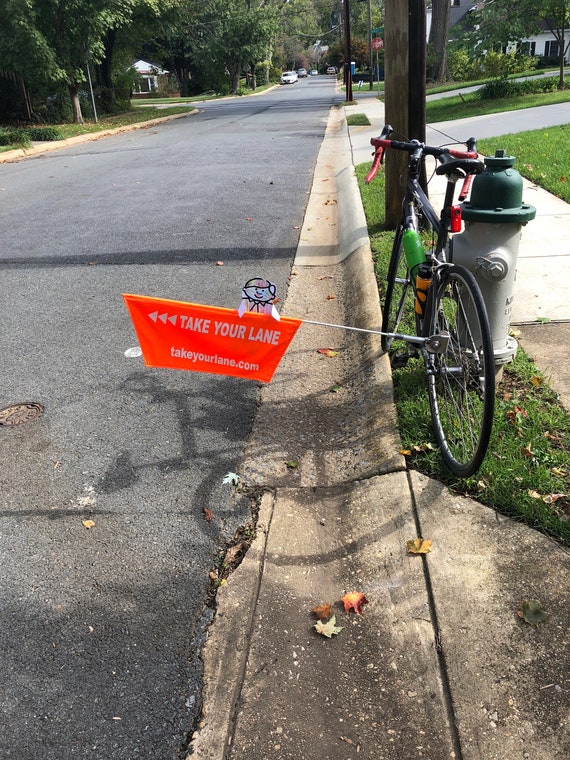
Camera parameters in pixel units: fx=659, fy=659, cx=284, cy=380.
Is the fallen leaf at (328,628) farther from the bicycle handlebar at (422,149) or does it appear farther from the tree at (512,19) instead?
the tree at (512,19)

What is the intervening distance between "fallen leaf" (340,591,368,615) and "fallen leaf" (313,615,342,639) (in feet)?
0.27

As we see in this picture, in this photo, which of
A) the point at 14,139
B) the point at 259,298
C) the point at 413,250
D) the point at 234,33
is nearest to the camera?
the point at 259,298

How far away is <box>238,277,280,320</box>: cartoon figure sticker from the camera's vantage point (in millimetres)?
2939

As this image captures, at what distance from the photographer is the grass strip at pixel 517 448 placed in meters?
2.73

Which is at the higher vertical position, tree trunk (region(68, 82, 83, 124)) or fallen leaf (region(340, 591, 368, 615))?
tree trunk (region(68, 82, 83, 124))

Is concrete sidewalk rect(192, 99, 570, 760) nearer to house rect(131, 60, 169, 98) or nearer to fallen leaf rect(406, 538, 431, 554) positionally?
fallen leaf rect(406, 538, 431, 554)

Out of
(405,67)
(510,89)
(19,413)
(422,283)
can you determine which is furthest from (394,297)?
(510,89)

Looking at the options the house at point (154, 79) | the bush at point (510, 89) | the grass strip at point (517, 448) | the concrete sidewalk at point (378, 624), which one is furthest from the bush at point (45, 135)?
the house at point (154, 79)

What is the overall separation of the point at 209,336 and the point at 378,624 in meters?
1.47


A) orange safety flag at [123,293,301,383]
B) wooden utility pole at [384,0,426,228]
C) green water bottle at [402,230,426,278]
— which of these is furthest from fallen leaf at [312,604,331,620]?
wooden utility pole at [384,0,426,228]

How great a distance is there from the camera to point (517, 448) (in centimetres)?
305

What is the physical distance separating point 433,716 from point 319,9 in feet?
518

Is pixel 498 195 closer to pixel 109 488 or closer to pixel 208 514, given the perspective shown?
pixel 208 514

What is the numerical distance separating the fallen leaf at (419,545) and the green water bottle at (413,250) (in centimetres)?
135
